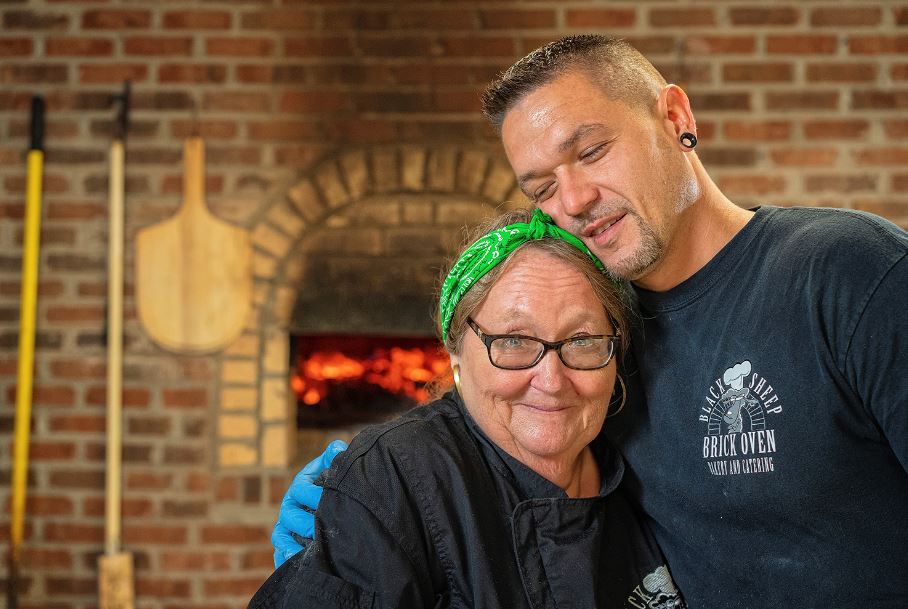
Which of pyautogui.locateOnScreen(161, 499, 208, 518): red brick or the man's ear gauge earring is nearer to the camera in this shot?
the man's ear gauge earring

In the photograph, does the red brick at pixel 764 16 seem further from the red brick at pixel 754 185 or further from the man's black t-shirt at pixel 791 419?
the man's black t-shirt at pixel 791 419

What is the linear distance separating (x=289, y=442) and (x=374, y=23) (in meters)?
1.62

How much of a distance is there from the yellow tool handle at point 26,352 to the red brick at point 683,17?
7.72 ft

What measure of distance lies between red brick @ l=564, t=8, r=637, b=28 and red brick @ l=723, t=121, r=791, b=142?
536 millimetres

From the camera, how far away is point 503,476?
137 centimetres

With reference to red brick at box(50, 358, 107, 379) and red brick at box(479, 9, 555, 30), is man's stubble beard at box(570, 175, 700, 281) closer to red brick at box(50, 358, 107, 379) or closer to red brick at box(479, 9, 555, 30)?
red brick at box(479, 9, 555, 30)

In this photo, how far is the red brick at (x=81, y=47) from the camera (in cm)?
302

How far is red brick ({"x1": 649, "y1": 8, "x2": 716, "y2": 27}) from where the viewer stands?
2.95 m

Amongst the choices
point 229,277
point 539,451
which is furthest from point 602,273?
point 229,277

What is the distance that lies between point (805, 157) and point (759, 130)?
20 centimetres

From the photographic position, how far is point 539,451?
136 centimetres

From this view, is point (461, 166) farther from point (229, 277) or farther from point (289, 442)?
point (289, 442)

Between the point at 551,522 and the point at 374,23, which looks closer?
the point at 551,522

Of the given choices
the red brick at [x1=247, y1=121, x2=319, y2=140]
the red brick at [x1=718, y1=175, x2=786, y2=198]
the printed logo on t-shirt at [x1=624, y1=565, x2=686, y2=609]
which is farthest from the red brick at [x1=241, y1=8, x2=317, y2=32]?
the printed logo on t-shirt at [x1=624, y1=565, x2=686, y2=609]
